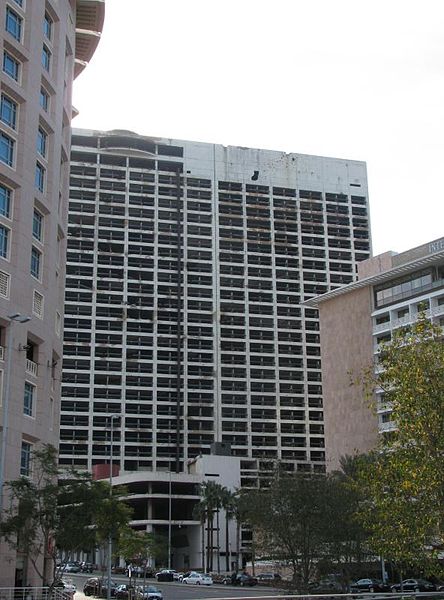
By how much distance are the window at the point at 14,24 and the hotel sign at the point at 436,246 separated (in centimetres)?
6151

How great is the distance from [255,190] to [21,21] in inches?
4092

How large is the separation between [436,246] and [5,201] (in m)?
64.6

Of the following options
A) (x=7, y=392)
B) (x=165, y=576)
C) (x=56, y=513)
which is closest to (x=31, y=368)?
(x=7, y=392)

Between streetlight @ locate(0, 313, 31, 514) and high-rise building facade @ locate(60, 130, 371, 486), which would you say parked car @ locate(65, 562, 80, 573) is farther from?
streetlight @ locate(0, 313, 31, 514)

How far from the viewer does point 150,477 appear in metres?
125

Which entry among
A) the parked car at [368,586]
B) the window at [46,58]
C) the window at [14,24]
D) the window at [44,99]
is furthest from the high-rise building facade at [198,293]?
the window at [14,24]

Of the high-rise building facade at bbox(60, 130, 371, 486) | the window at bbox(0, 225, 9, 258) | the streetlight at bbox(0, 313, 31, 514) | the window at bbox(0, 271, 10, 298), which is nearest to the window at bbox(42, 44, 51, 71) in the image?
the window at bbox(0, 225, 9, 258)

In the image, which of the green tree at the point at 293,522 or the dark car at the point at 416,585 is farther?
the dark car at the point at 416,585

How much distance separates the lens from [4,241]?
51.2 metres

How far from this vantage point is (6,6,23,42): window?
179 ft

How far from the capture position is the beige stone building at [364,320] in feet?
333

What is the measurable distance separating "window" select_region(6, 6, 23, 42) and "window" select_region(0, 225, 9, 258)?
1367 cm

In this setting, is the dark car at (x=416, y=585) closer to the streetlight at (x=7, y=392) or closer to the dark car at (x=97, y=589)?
the dark car at (x=97, y=589)

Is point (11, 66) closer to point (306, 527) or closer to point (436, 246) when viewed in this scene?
point (306, 527)
